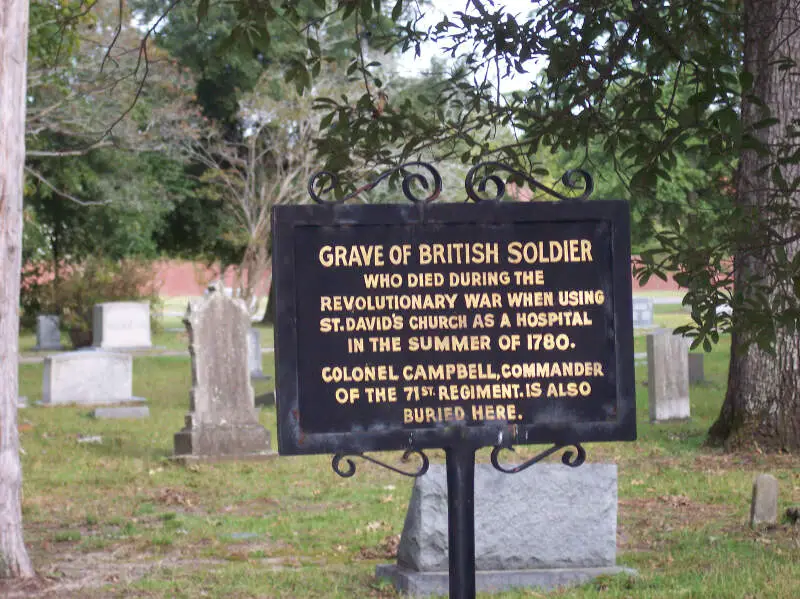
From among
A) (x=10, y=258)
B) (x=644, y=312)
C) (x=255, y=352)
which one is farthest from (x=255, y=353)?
(x=644, y=312)

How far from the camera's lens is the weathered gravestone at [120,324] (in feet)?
109

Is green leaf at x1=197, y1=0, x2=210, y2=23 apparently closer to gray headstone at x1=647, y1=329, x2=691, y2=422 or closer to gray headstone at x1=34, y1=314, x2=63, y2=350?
gray headstone at x1=647, y1=329, x2=691, y2=422

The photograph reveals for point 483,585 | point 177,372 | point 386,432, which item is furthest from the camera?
point 177,372

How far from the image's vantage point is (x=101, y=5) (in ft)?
98.5

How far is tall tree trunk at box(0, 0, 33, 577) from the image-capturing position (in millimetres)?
8133

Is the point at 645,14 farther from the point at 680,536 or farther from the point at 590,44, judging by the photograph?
the point at 680,536

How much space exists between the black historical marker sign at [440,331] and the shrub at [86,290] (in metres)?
30.7

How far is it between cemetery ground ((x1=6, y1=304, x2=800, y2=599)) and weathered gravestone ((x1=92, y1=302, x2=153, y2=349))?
53.1ft

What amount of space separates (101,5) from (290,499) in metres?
21.2

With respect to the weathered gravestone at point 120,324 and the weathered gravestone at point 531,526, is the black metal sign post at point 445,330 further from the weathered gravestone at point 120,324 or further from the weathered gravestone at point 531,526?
the weathered gravestone at point 120,324

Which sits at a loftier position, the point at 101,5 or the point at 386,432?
the point at 101,5

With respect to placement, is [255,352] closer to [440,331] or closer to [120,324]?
[120,324]

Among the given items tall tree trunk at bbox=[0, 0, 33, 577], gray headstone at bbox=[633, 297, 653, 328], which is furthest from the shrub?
tall tree trunk at bbox=[0, 0, 33, 577]

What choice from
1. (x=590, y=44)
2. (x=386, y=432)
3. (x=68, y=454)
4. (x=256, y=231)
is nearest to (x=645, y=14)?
(x=590, y=44)
